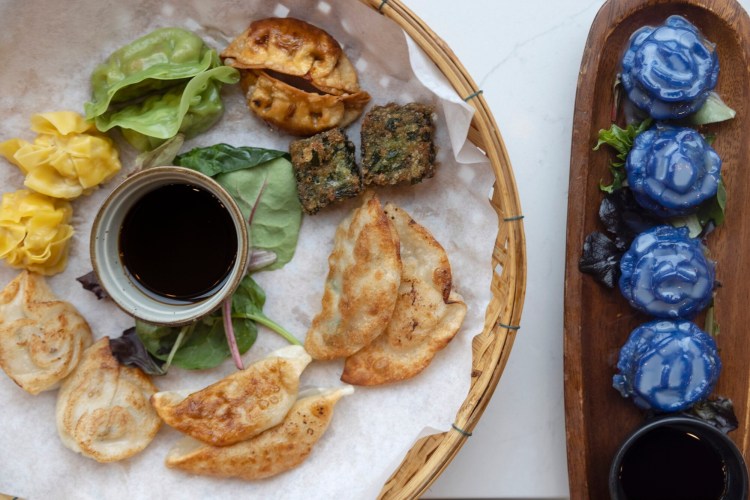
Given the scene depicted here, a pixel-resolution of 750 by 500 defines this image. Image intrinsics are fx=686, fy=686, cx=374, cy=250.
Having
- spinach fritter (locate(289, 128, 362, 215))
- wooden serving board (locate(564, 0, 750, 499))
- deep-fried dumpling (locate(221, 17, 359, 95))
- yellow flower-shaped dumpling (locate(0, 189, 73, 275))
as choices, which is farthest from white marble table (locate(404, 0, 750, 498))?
yellow flower-shaped dumpling (locate(0, 189, 73, 275))

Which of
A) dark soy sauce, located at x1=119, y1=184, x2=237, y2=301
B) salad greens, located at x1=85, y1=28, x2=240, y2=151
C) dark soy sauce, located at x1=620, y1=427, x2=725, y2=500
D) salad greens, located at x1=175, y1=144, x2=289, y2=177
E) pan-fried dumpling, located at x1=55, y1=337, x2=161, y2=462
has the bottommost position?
pan-fried dumpling, located at x1=55, y1=337, x2=161, y2=462

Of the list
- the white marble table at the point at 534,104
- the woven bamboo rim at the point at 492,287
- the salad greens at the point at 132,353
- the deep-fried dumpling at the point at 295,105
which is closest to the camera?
Answer: the woven bamboo rim at the point at 492,287

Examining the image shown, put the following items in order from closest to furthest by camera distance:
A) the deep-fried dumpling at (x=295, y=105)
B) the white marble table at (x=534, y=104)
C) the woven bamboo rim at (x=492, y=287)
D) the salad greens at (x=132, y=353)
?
the woven bamboo rim at (x=492, y=287), the deep-fried dumpling at (x=295, y=105), the salad greens at (x=132, y=353), the white marble table at (x=534, y=104)

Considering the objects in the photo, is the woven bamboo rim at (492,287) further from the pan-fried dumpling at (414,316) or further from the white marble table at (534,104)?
the white marble table at (534,104)

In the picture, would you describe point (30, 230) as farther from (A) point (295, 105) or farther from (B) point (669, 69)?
(B) point (669, 69)

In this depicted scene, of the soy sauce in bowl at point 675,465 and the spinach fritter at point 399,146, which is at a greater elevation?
the spinach fritter at point 399,146

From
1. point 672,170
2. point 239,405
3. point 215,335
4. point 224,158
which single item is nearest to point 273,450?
point 239,405

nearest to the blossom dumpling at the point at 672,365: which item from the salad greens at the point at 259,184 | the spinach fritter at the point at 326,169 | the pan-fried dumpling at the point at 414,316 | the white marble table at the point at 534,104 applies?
the white marble table at the point at 534,104

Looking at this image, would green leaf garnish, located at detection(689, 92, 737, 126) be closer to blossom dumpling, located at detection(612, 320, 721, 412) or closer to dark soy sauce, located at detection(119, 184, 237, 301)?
blossom dumpling, located at detection(612, 320, 721, 412)
